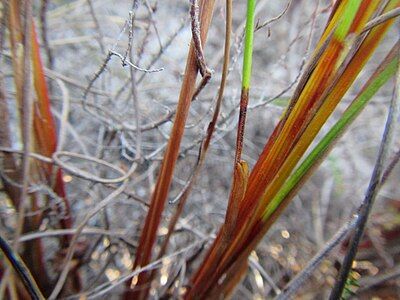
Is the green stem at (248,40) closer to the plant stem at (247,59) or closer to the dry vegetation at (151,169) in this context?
the plant stem at (247,59)

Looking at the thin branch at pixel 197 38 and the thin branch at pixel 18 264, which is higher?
the thin branch at pixel 197 38

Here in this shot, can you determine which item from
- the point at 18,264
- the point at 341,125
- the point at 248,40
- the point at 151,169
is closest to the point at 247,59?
the point at 248,40

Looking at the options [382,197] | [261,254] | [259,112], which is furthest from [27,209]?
[382,197]

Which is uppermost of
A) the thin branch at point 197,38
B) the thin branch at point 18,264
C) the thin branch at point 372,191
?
the thin branch at point 197,38

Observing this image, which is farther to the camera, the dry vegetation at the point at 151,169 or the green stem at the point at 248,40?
the dry vegetation at the point at 151,169

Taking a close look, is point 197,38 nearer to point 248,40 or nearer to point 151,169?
point 248,40

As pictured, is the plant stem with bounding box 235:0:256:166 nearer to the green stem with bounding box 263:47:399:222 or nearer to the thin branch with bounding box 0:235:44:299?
the green stem with bounding box 263:47:399:222

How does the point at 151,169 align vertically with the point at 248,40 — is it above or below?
below

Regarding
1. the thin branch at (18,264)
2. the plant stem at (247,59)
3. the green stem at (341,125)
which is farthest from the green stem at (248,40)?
the thin branch at (18,264)

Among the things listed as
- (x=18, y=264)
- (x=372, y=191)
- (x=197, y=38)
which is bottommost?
(x=18, y=264)
